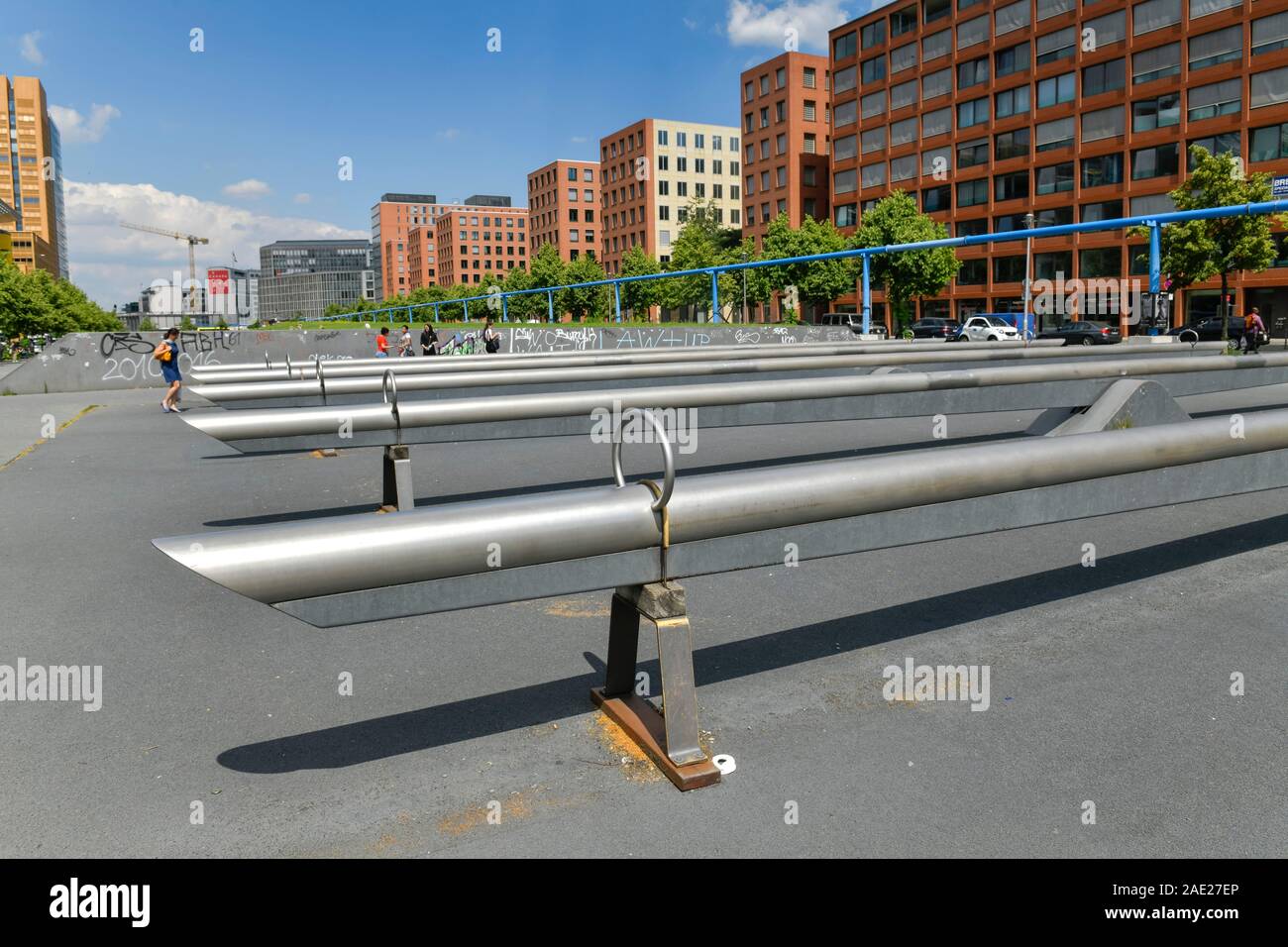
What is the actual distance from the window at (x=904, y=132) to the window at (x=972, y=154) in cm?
514

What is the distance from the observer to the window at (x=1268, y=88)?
51.4 metres

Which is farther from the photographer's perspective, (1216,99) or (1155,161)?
(1155,161)

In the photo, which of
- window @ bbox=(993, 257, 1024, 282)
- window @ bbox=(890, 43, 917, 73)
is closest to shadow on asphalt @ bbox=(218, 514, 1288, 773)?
window @ bbox=(993, 257, 1024, 282)

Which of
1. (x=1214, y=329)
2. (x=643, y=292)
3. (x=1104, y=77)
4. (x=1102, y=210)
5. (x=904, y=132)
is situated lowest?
(x=1214, y=329)

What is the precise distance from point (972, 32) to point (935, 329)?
98.4ft

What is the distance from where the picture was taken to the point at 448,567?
107 inches

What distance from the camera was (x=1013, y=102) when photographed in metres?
66.8

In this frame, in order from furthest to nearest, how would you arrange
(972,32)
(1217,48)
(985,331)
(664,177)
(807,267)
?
(664,177) < (972,32) < (807,267) < (1217,48) < (985,331)

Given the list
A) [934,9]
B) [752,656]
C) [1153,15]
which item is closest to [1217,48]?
[1153,15]

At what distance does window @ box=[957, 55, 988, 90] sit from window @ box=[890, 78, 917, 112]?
4.58 metres

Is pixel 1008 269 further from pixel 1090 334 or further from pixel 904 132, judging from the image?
pixel 1090 334

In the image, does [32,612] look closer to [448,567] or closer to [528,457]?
[448,567]
